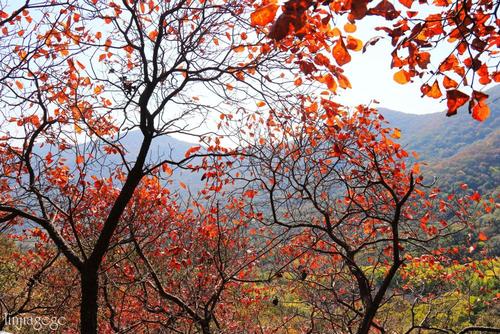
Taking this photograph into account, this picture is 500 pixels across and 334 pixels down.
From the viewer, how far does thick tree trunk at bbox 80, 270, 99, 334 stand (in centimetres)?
402

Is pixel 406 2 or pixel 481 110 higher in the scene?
pixel 406 2

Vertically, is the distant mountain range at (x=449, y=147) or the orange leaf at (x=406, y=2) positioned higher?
the distant mountain range at (x=449, y=147)

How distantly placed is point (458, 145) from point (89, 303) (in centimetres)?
A: 12077

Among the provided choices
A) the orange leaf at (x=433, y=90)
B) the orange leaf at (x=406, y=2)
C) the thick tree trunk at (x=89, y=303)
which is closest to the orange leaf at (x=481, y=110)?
the orange leaf at (x=433, y=90)

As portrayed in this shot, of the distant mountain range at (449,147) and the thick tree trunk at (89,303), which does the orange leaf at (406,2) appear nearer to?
the distant mountain range at (449,147)

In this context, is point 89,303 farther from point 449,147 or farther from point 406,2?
point 449,147

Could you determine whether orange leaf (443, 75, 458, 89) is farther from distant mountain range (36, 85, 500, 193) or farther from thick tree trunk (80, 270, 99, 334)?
thick tree trunk (80, 270, 99, 334)

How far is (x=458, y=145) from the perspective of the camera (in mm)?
107000

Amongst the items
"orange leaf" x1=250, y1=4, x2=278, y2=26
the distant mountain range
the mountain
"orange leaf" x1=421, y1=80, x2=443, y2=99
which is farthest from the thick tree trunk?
the mountain

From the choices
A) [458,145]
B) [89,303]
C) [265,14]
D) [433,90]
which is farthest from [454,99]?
[458,145]

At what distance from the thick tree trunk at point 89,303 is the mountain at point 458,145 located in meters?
4.04

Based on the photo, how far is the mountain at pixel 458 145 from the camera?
50250mm

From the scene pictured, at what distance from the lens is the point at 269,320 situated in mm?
15469

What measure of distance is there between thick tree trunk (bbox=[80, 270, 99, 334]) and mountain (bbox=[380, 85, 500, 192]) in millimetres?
4038
